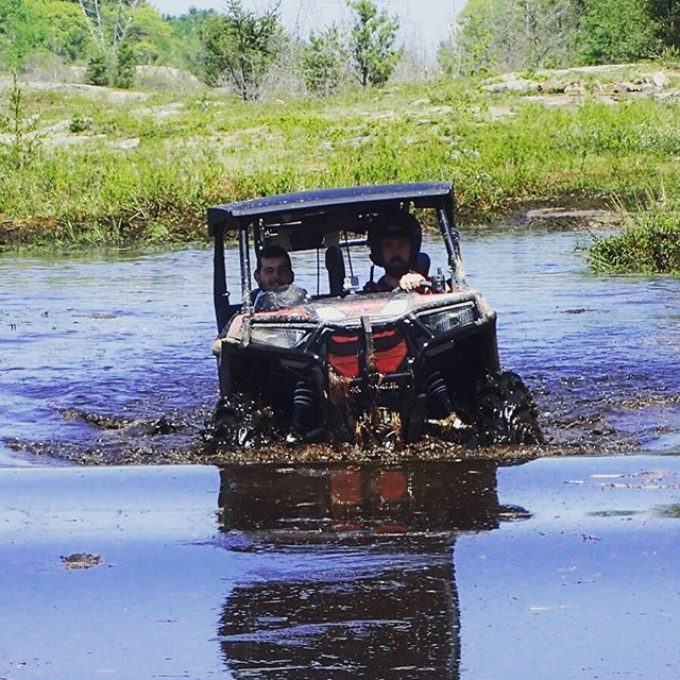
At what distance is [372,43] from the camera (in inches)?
2354

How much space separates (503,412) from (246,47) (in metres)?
50.4

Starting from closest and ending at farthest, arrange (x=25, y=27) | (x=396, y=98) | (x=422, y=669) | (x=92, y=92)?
(x=422, y=669) < (x=396, y=98) < (x=92, y=92) < (x=25, y=27)

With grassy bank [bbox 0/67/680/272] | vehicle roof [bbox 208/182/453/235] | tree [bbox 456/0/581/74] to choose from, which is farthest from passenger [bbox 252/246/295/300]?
tree [bbox 456/0/581/74]

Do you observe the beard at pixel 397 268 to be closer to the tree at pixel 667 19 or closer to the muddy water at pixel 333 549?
the muddy water at pixel 333 549

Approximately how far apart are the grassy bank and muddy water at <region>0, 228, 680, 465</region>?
5169 mm

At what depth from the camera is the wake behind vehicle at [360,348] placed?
27.4ft

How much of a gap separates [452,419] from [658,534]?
7.89 ft

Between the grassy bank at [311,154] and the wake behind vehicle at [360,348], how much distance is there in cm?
1584

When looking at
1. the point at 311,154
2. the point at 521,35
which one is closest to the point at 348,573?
the point at 311,154

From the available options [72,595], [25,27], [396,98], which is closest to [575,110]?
[396,98]

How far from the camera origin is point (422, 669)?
496 cm

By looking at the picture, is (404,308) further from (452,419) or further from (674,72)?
(674,72)

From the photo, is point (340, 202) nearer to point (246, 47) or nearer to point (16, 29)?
point (246, 47)

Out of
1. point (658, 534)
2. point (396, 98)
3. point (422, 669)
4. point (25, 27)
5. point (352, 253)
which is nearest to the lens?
point (422, 669)
